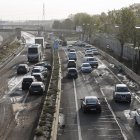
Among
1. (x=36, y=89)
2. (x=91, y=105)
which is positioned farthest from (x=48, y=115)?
(x=36, y=89)

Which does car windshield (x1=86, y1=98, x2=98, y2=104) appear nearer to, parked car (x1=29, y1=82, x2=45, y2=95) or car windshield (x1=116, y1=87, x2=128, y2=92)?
car windshield (x1=116, y1=87, x2=128, y2=92)

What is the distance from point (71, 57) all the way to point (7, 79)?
27.9 metres

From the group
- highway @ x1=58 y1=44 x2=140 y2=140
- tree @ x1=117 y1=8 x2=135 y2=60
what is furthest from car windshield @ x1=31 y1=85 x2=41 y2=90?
tree @ x1=117 y1=8 x2=135 y2=60

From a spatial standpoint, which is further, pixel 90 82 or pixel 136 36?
pixel 136 36

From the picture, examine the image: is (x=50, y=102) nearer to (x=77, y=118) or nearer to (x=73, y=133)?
(x=77, y=118)

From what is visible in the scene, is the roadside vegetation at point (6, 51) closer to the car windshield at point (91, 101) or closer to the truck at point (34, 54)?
the truck at point (34, 54)

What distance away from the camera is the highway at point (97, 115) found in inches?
1200

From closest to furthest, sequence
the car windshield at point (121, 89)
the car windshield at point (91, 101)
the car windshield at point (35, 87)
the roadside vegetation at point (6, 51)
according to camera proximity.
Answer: the car windshield at point (91, 101)
the car windshield at point (121, 89)
the car windshield at point (35, 87)
the roadside vegetation at point (6, 51)

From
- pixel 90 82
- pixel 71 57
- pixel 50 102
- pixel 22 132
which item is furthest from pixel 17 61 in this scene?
pixel 22 132

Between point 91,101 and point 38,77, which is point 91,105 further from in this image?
point 38,77

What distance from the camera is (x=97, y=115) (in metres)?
36.7

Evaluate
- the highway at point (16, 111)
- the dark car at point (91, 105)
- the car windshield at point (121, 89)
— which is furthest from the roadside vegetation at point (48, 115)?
the car windshield at point (121, 89)

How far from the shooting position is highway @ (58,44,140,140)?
1200 inches

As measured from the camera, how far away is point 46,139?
26672 millimetres
